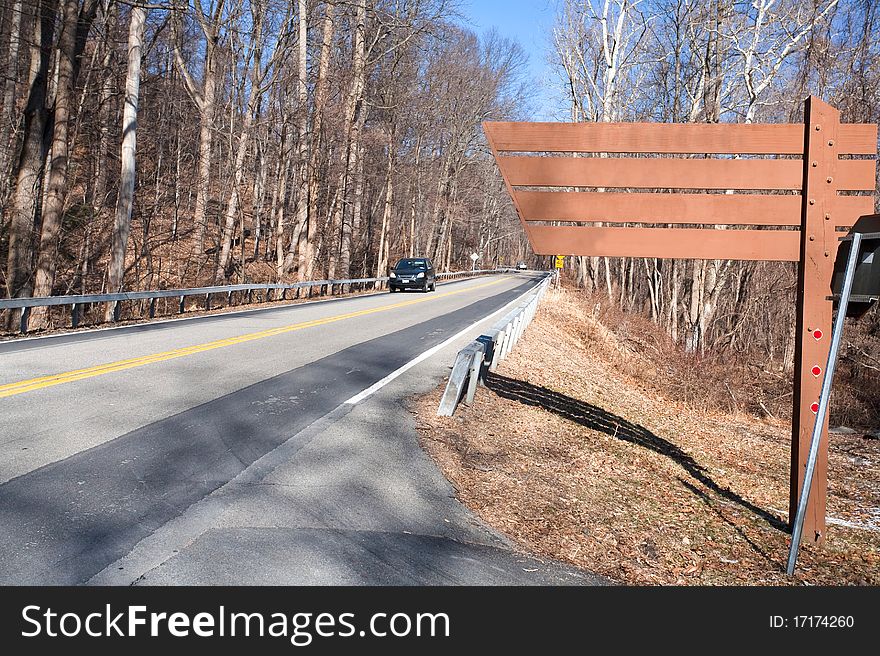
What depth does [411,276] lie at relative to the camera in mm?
35094

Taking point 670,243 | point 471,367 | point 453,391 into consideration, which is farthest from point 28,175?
point 670,243

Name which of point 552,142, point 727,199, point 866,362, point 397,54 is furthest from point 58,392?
point 397,54

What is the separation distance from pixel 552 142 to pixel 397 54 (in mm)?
33904

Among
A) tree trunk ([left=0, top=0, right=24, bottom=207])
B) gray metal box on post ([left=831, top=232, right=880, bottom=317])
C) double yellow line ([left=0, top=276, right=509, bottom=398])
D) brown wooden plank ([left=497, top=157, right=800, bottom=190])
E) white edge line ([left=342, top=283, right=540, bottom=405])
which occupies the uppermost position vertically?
tree trunk ([left=0, top=0, right=24, bottom=207])

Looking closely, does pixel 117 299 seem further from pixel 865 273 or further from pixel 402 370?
pixel 865 273

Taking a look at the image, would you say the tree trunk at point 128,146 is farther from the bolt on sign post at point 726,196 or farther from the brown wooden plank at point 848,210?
the brown wooden plank at point 848,210

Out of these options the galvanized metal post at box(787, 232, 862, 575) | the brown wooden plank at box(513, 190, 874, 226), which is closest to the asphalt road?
the galvanized metal post at box(787, 232, 862, 575)

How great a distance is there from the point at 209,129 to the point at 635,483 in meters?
21.9

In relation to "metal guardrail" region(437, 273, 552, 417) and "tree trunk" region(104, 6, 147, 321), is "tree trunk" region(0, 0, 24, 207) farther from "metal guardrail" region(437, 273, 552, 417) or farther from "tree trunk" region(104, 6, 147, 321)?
"metal guardrail" region(437, 273, 552, 417)

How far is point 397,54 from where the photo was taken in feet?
126

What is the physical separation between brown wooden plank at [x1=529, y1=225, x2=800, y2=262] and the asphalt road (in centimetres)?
285

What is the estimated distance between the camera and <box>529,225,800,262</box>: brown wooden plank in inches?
278

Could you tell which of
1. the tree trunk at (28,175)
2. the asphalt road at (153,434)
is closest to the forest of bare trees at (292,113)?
the tree trunk at (28,175)

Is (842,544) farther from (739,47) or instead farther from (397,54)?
(397,54)
